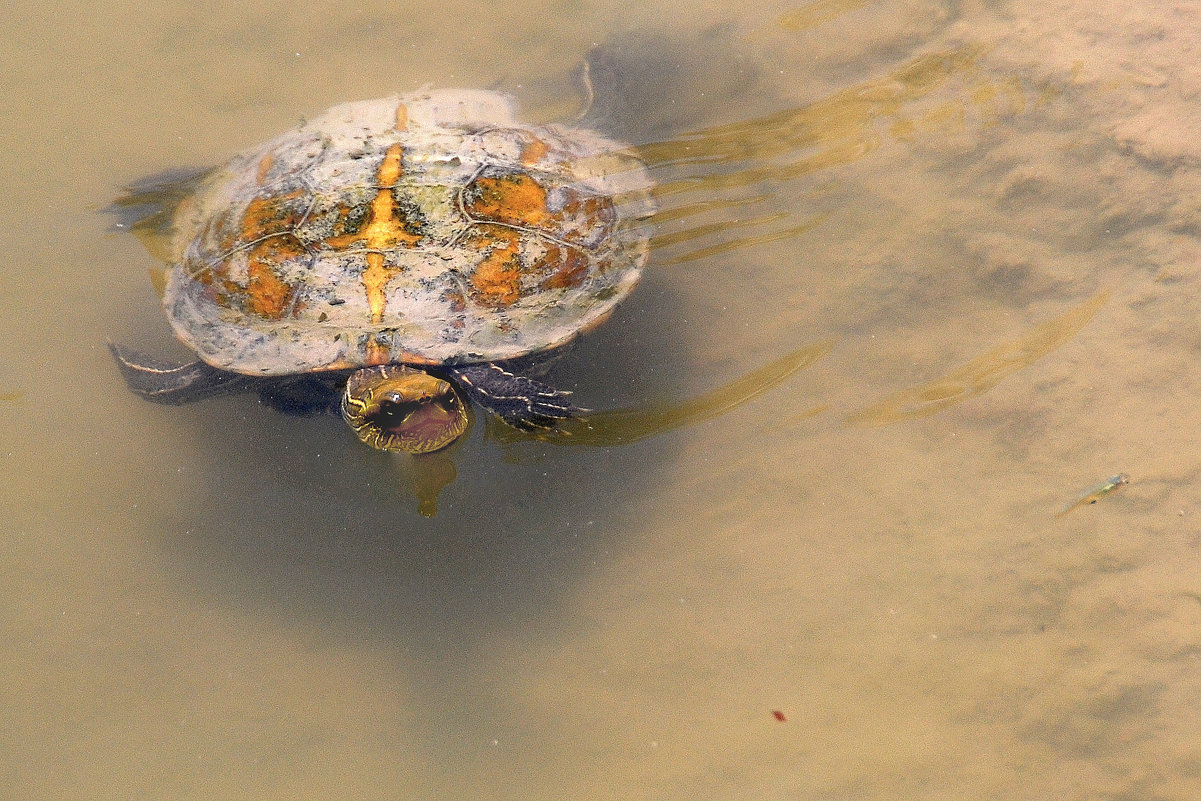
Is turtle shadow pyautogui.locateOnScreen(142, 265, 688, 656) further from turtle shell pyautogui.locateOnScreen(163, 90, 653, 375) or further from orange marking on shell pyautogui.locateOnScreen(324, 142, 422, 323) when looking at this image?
orange marking on shell pyautogui.locateOnScreen(324, 142, 422, 323)

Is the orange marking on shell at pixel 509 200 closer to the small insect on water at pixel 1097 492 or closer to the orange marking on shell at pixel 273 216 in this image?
the orange marking on shell at pixel 273 216

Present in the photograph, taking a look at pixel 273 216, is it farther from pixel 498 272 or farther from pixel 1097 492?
pixel 1097 492

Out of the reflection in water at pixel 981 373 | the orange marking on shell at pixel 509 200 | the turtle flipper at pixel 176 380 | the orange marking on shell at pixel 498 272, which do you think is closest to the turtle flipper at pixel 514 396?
the orange marking on shell at pixel 498 272

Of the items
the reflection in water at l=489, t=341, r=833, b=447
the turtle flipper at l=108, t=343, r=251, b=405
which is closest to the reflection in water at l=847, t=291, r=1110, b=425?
the reflection in water at l=489, t=341, r=833, b=447

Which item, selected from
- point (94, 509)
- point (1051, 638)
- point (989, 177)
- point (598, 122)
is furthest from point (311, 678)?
point (989, 177)

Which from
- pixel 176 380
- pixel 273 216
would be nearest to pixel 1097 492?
pixel 273 216

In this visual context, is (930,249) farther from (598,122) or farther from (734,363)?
(598,122)

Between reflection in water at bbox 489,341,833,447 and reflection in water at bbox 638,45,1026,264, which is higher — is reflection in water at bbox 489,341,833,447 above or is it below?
below

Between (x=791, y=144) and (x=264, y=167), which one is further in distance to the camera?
(x=791, y=144)
